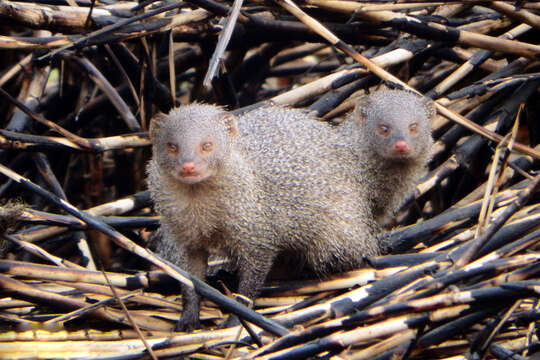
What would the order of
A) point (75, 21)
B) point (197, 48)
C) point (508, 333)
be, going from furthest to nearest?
point (197, 48)
point (75, 21)
point (508, 333)

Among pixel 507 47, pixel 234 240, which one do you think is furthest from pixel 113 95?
pixel 507 47

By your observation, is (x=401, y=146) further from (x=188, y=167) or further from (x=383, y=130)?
(x=188, y=167)

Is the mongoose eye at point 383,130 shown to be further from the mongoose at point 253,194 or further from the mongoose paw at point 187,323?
the mongoose paw at point 187,323

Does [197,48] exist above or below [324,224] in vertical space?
above

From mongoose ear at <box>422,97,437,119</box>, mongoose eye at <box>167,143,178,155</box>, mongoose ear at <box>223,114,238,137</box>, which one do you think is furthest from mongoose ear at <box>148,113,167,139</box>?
mongoose ear at <box>422,97,437,119</box>

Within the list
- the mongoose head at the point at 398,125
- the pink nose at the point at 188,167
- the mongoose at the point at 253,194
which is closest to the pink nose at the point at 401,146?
the mongoose head at the point at 398,125

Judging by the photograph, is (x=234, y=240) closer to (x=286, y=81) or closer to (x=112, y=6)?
(x=112, y=6)
